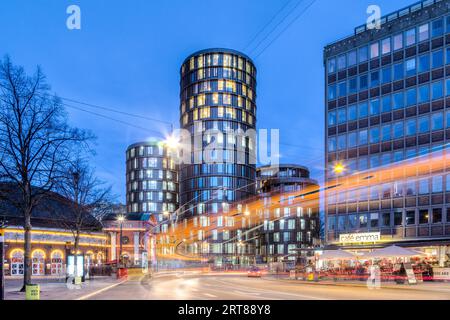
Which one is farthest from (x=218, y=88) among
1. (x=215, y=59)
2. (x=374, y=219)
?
(x=374, y=219)

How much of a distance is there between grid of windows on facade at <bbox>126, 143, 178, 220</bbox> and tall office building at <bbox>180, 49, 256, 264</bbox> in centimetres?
3401

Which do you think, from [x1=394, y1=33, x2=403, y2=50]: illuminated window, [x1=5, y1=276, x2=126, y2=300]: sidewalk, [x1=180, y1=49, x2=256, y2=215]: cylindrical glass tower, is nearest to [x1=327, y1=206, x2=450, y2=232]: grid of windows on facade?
[x1=394, y1=33, x2=403, y2=50]: illuminated window

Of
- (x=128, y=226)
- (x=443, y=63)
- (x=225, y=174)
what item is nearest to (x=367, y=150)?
(x=443, y=63)

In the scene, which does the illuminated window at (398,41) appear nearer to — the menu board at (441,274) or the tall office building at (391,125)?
the tall office building at (391,125)

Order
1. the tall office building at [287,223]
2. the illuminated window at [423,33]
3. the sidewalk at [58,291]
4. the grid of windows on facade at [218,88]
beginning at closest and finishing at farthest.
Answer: the sidewalk at [58,291] < the illuminated window at [423,33] < the grid of windows on facade at [218,88] < the tall office building at [287,223]

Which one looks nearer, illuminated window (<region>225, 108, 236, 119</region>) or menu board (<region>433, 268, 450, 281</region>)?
menu board (<region>433, 268, 450, 281</region>)

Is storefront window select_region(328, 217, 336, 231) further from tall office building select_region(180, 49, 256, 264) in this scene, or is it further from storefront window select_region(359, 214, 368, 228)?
tall office building select_region(180, 49, 256, 264)

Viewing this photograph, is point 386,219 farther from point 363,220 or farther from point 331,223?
point 331,223

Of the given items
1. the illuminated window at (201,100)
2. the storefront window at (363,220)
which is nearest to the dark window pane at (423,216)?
the storefront window at (363,220)

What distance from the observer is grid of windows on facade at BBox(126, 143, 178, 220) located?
170 metres

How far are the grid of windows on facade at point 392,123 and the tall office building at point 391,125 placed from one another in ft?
0.39

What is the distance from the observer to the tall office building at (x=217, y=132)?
130875mm

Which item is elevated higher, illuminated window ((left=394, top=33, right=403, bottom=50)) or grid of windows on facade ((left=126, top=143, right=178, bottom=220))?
illuminated window ((left=394, top=33, right=403, bottom=50))
